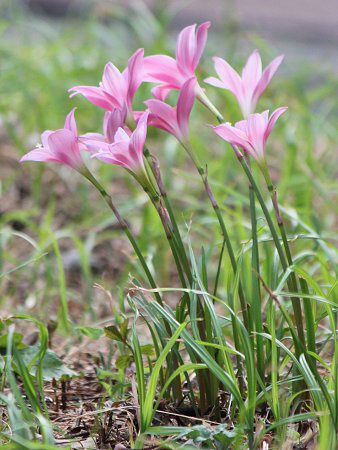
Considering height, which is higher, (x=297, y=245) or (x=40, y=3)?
(x=40, y=3)

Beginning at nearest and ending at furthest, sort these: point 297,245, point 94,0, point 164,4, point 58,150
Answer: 1. point 58,150
2. point 297,245
3. point 164,4
4. point 94,0

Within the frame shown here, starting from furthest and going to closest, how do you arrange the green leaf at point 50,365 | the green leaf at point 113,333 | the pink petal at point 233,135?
the green leaf at point 50,365, the green leaf at point 113,333, the pink petal at point 233,135

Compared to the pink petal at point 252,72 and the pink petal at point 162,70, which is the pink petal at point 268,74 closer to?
the pink petal at point 252,72

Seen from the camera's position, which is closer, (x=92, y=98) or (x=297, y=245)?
(x=92, y=98)

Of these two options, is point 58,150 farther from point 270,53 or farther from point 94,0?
point 94,0

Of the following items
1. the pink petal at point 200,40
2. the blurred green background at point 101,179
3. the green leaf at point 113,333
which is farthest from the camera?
the blurred green background at point 101,179

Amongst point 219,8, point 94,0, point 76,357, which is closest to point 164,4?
point 94,0

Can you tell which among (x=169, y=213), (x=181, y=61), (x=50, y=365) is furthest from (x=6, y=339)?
(x=181, y=61)

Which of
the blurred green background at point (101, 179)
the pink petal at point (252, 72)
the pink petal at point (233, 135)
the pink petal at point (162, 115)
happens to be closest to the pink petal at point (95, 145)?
the pink petal at point (162, 115)
